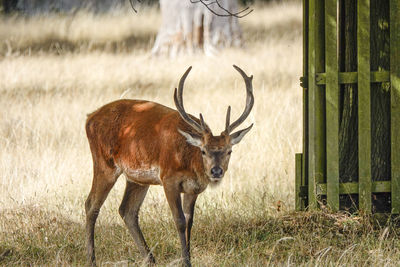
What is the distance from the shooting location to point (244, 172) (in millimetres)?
9141

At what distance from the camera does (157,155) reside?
22.4 ft

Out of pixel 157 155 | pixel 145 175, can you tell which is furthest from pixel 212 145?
pixel 145 175

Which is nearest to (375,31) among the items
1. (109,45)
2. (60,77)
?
(60,77)

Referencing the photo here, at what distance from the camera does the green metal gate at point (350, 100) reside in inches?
281

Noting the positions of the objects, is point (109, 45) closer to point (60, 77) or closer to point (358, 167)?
point (60, 77)

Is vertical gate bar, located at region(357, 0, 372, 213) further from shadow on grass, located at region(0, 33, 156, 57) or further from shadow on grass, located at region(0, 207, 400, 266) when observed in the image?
shadow on grass, located at region(0, 33, 156, 57)

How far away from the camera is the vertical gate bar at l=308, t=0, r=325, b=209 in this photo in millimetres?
7195

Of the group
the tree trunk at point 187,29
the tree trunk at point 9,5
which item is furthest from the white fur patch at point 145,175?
the tree trunk at point 9,5

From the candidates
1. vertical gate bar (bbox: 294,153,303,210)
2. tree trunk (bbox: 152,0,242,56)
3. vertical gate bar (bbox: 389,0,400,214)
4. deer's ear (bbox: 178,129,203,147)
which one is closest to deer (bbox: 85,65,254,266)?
deer's ear (bbox: 178,129,203,147)

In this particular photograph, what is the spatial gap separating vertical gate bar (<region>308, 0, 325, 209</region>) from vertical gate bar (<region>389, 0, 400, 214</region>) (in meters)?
0.64

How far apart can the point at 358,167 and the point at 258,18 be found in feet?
52.1

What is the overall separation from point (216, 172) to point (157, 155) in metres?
0.73

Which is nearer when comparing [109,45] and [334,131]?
[334,131]

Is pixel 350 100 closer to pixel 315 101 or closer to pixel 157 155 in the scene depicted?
pixel 315 101
